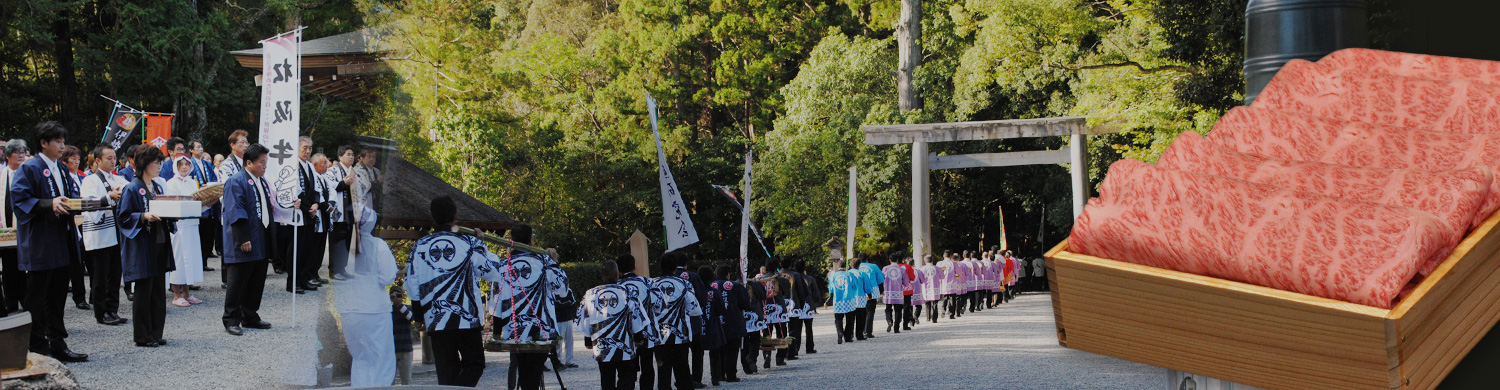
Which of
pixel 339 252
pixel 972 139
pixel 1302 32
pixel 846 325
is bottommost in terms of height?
pixel 846 325

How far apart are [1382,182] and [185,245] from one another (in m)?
8.18

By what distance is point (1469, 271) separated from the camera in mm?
1482

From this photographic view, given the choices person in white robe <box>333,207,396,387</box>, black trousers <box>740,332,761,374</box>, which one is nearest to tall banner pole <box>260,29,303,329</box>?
person in white robe <box>333,207,396,387</box>

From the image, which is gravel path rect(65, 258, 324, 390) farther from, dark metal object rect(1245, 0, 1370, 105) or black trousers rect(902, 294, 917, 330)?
black trousers rect(902, 294, 917, 330)

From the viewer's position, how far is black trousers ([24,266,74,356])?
5.73 meters

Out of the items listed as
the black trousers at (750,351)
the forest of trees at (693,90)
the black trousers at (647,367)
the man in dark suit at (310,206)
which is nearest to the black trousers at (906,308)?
the forest of trees at (693,90)

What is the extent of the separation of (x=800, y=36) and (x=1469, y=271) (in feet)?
85.8

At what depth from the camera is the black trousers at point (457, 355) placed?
490 centimetres

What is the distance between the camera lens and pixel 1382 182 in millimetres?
1576

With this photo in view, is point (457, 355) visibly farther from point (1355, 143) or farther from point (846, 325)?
point (846, 325)

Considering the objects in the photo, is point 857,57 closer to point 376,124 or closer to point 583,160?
point 583,160

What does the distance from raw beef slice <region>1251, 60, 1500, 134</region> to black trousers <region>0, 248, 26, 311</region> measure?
688 cm

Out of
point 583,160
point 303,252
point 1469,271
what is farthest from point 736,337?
point 1469,271

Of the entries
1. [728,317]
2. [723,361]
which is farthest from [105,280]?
[723,361]
